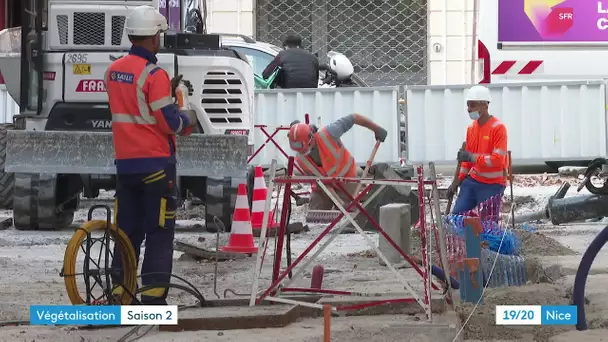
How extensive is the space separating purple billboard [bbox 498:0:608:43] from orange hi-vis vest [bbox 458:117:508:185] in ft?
14.1

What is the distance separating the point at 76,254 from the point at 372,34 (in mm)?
16691

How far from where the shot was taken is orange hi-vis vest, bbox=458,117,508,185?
11.7m

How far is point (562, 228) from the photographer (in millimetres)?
13609

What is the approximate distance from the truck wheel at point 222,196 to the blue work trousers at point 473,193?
225 cm

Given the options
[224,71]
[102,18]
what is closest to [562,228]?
[224,71]

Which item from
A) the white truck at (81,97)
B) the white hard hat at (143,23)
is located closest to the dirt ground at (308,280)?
the white truck at (81,97)

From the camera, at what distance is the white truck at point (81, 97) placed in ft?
42.4

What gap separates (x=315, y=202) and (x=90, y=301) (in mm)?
4462

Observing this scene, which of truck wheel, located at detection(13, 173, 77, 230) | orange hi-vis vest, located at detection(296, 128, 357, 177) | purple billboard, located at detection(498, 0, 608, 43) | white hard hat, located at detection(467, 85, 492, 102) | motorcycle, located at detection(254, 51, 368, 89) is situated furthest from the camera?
motorcycle, located at detection(254, 51, 368, 89)

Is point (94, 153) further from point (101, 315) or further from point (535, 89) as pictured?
point (535, 89)

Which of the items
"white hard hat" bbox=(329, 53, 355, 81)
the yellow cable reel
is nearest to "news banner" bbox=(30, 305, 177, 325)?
the yellow cable reel

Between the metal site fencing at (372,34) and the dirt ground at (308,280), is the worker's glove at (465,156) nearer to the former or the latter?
the dirt ground at (308,280)

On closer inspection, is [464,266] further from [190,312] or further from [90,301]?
[90,301]

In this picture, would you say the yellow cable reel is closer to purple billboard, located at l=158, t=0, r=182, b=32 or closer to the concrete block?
the concrete block
